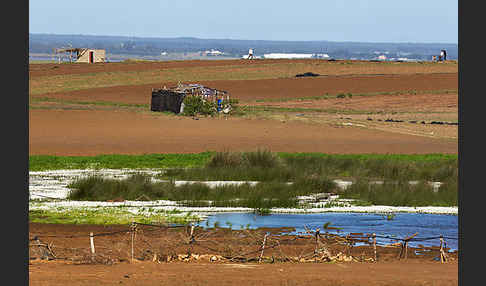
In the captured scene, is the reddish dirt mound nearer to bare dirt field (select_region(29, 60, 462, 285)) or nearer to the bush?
bare dirt field (select_region(29, 60, 462, 285))

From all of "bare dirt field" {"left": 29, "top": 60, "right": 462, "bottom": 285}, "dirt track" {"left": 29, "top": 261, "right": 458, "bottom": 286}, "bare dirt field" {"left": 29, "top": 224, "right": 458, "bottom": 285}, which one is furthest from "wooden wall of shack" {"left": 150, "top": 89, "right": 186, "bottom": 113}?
"dirt track" {"left": 29, "top": 261, "right": 458, "bottom": 286}

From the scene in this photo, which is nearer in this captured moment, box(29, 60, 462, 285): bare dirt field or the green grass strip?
box(29, 60, 462, 285): bare dirt field

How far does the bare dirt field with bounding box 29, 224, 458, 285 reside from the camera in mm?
16859

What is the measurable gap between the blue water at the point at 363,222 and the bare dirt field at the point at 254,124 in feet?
→ 9.56

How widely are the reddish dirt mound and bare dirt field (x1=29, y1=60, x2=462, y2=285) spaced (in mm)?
60

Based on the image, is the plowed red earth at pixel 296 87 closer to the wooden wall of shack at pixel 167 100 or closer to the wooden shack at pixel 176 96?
the wooden wall of shack at pixel 167 100

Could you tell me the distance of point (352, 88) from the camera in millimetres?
84750

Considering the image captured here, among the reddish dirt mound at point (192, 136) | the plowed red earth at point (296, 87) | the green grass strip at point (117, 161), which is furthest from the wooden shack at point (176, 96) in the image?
the green grass strip at point (117, 161)

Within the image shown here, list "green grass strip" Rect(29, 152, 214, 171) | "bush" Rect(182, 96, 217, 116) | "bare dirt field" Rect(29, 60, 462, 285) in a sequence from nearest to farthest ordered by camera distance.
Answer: "bare dirt field" Rect(29, 60, 462, 285) < "green grass strip" Rect(29, 152, 214, 171) < "bush" Rect(182, 96, 217, 116)

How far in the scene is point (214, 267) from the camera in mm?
18312

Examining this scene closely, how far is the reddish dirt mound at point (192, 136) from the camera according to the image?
4488 cm
